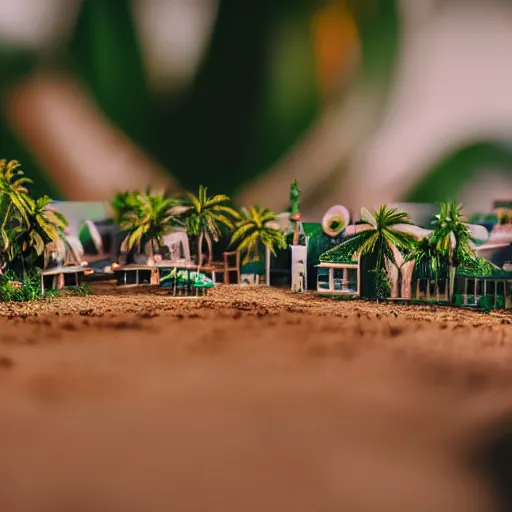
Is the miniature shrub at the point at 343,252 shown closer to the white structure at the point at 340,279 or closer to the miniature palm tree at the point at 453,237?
the white structure at the point at 340,279

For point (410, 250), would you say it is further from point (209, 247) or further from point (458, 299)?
point (209, 247)

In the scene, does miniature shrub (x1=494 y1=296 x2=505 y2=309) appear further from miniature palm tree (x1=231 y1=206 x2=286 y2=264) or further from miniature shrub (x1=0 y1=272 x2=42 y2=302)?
miniature shrub (x1=0 y1=272 x2=42 y2=302)

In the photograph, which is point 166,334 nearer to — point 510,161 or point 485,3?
point 510,161

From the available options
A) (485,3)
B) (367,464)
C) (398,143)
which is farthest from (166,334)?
(485,3)

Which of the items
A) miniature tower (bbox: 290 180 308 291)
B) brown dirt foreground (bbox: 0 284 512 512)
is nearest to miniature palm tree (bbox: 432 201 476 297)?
brown dirt foreground (bbox: 0 284 512 512)

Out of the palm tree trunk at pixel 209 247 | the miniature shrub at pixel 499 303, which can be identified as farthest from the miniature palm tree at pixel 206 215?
the miniature shrub at pixel 499 303
